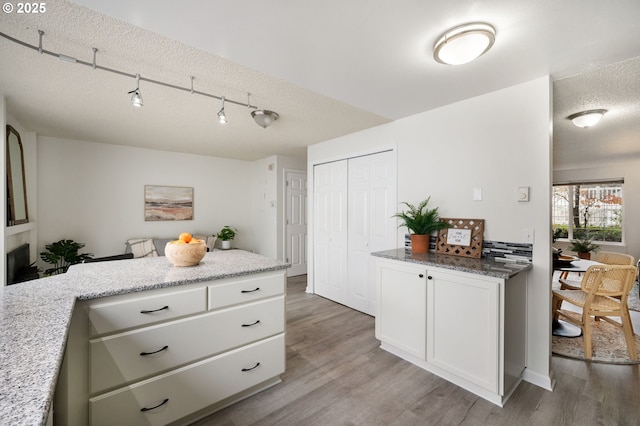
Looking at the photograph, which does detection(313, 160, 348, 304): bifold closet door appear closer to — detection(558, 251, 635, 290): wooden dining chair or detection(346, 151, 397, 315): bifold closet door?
detection(346, 151, 397, 315): bifold closet door

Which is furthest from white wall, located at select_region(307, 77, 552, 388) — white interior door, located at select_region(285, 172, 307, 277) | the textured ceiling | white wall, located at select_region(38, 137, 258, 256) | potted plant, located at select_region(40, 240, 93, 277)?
potted plant, located at select_region(40, 240, 93, 277)

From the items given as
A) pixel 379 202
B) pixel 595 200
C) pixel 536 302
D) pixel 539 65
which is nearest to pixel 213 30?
pixel 539 65

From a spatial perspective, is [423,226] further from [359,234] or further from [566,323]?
[566,323]

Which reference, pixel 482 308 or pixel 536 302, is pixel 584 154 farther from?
pixel 482 308

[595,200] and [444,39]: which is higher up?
[444,39]

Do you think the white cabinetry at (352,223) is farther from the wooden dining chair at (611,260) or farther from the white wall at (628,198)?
the white wall at (628,198)

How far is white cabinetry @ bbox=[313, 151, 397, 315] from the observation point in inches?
127

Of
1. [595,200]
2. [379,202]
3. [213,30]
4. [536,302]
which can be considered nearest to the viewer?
[213,30]

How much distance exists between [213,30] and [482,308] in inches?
94.0

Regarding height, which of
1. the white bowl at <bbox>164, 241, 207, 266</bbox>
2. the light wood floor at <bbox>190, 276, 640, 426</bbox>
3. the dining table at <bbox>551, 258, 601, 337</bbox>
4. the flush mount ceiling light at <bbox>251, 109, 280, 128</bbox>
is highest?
the flush mount ceiling light at <bbox>251, 109, 280, 128</bbox>

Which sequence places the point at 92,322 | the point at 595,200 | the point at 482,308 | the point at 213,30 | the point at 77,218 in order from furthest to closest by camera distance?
the point at 595,200, the point at 77,218, the point at 482,308, the point at 213,30, the point at 92,322

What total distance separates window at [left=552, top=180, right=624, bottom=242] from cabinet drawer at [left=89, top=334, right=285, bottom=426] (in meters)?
6.23

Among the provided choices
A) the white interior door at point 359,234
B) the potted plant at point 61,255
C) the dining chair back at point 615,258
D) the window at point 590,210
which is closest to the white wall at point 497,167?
the white interior door at point 359,234

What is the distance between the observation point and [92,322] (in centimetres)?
133
